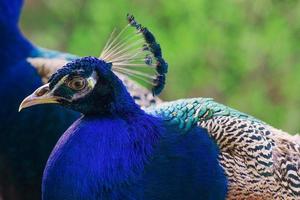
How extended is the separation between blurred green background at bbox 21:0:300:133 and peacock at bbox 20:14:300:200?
2526 millimetres

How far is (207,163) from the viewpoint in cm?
269

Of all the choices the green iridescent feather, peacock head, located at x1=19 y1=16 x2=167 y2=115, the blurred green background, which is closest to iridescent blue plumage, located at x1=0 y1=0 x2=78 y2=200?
the green iridescent feather

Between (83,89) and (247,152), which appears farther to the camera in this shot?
(247,152)

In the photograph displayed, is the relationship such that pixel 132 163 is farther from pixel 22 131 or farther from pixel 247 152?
pixel 22 131

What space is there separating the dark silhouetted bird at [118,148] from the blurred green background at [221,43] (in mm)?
2641

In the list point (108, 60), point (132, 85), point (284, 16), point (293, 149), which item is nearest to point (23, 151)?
point (132, 85)

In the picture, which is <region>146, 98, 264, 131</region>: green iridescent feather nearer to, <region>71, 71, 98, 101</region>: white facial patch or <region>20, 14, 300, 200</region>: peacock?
<region>20, 14, 300, 200</region>: peacock

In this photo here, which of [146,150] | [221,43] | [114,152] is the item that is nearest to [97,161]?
[114,152]

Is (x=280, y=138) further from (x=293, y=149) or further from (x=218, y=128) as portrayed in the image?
(x=218, y=128)

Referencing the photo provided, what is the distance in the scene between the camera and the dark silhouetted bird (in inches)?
99.6

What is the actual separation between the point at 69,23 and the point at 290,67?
5.39 ft

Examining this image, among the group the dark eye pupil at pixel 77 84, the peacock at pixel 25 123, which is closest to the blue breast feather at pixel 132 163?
the dark eye pupil at pixel 77 84

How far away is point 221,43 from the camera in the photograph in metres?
5.46

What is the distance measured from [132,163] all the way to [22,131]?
117 centimetres
